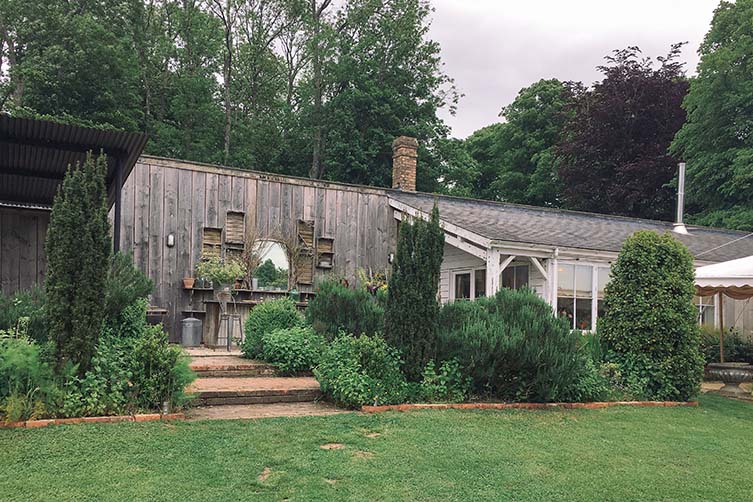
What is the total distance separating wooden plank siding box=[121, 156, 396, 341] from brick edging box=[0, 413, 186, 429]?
6120 mm

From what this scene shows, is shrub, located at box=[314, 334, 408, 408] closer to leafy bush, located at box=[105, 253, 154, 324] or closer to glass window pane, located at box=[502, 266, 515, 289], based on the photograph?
leafy bush, located at box=[105, 253, 154, 324]

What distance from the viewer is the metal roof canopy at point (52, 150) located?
270 inches

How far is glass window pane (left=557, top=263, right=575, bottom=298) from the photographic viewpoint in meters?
12.1

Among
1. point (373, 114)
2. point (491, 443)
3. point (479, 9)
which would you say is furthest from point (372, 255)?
point (373, 114)

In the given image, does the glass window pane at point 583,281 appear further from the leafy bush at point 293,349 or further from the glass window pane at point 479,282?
the leafy bush at point 293,349

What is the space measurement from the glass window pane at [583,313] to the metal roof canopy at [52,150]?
8.73m

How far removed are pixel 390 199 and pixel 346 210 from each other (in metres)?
1.10

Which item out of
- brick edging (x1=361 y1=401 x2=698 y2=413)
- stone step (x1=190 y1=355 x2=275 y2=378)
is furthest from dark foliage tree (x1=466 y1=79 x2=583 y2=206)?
stone step (x1=190 y1=355 x2=275 y2=378)

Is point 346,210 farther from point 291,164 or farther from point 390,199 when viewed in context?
point 291,164

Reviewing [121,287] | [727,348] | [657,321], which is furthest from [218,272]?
[727,348]

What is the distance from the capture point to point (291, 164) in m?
26.1

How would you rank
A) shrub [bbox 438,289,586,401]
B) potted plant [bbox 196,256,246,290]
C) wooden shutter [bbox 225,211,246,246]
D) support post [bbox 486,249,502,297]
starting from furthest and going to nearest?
wooden shutter [bbox 225,211,246,246], potted plant [bbox 196,256,246,290], support post [bbox 486,249,502,297], shrub [bbox 438,289,586,401]

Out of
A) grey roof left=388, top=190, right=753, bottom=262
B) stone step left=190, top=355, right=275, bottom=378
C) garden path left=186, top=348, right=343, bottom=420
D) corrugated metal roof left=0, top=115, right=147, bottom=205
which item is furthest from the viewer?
grey roof left=388, top=190, right=753, bottom=262

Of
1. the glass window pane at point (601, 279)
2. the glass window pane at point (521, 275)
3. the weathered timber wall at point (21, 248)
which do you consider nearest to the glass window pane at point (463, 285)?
the glass window pane at point (521, 275)
